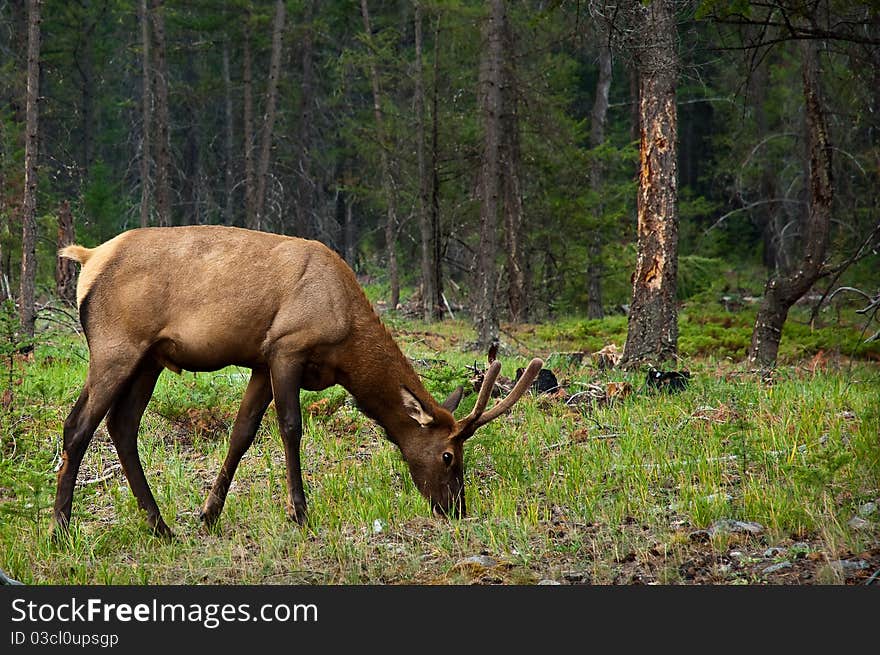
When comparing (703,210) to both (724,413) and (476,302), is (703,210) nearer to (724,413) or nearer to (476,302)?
(476,302)

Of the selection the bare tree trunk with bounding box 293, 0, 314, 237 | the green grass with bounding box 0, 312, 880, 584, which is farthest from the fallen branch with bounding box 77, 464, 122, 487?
the bare tree trunk with bounding box 293, 0, 314, 237

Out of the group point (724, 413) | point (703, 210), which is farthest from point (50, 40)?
point (724, 413)

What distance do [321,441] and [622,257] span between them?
15.4m

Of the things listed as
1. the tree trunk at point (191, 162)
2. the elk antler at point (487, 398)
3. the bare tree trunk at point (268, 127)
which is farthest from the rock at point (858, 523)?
the tree trunk at point (191, 162)

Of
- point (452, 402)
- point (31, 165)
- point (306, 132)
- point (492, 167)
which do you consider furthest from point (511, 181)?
point (452, 402)

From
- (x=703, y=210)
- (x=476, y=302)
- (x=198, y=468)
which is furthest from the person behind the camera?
(x=703, y=210)

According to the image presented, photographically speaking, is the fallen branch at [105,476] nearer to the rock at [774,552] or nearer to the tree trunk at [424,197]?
the rock at [774,552]

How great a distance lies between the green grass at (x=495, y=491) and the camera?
5793mm

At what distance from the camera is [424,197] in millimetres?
24812

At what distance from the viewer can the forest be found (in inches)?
257

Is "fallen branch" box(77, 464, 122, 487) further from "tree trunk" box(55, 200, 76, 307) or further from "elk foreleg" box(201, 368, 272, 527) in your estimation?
"tree trunk" box(55, 200, 76, 307)

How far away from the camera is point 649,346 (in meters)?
12.1

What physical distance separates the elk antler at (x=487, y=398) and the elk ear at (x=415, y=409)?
0.24m

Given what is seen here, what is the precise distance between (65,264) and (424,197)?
8557 millimetres
